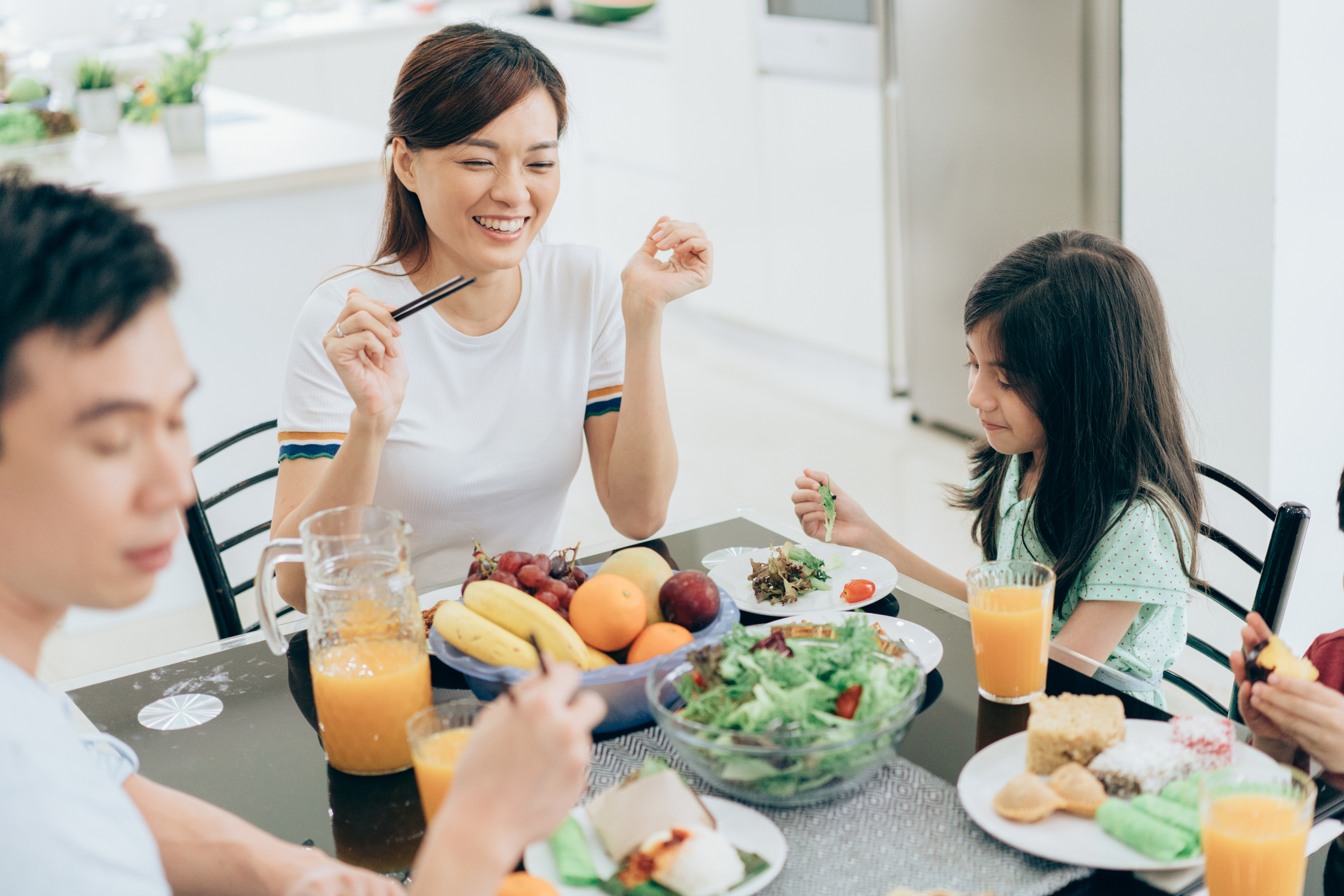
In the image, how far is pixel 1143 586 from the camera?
1358 millimetres

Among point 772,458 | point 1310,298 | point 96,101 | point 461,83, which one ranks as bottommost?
point 772,458

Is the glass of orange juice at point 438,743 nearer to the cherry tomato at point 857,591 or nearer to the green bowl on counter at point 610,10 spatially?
the cherry tomato at point 857,591

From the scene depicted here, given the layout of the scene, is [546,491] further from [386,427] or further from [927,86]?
[927,86]

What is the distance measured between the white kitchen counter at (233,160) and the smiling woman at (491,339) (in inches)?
43.7

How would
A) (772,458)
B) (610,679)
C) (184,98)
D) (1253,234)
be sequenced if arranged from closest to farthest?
(610,679), (1253,234), (184,98), (772,458)

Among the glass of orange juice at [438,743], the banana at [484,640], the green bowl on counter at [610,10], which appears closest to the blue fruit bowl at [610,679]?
the banana at [484,640]

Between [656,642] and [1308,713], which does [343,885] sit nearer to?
[656,642]

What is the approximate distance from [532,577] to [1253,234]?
188 cm

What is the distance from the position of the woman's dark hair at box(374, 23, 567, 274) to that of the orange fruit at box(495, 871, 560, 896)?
1023 millimetres

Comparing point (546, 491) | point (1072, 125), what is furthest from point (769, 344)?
point (546, 491)

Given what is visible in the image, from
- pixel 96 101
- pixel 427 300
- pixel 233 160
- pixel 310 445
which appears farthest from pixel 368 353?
pixel 96 101

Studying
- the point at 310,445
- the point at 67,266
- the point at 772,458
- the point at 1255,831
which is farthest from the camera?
the point at 772,458

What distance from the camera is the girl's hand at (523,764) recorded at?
0.72 m

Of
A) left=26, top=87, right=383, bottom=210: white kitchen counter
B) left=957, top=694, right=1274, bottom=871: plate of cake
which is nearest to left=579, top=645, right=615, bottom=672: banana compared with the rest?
left=957, top=694, right=1274, bottom=871: plate of cake
